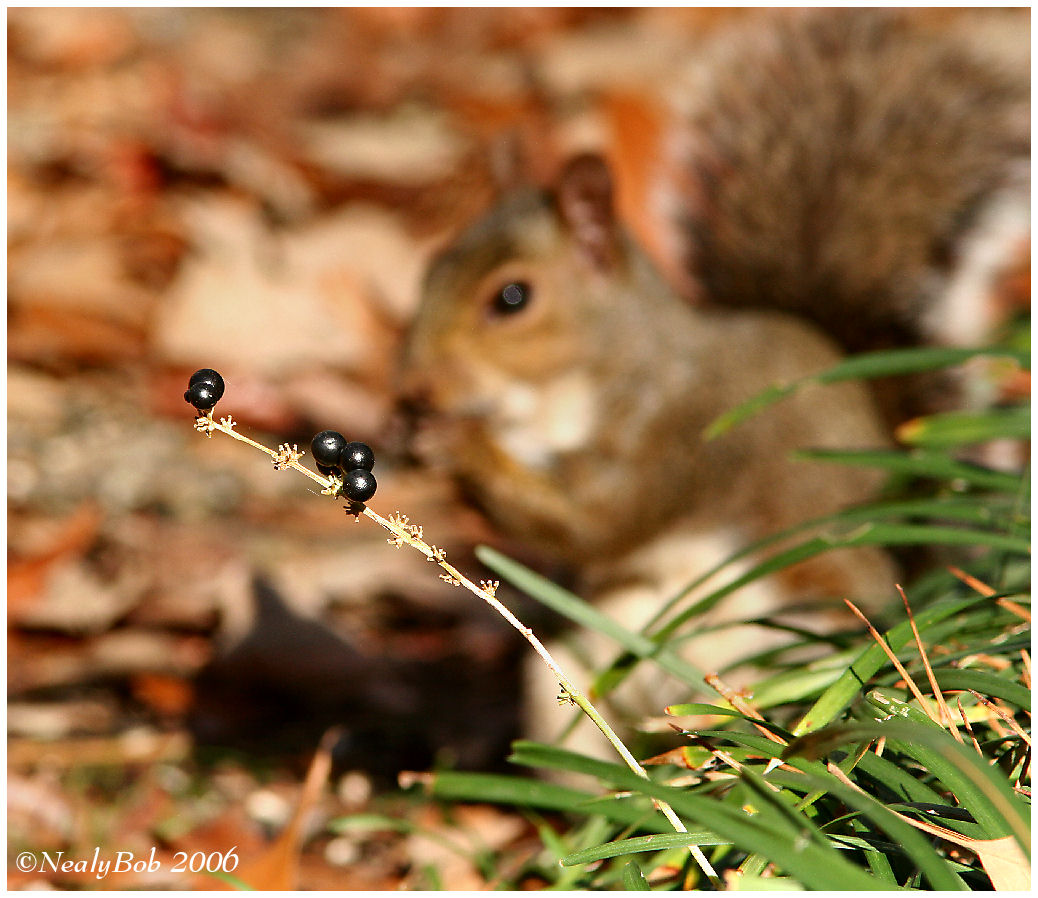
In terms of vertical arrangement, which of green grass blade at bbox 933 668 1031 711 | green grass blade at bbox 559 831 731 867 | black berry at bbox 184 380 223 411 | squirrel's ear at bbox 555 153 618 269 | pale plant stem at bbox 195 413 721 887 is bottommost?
green grass blade at bbox 559 831 731 867

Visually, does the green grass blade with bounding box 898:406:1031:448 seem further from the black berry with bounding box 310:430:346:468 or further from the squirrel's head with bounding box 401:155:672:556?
the black berry with bounding box 310:430:346:468

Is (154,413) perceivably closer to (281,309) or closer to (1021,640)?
(281,309)

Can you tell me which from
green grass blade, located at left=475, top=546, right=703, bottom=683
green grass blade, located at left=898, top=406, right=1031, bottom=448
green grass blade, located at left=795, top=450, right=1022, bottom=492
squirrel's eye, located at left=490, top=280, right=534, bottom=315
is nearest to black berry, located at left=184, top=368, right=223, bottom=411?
green grass blade, located at left=475, top=546, right=703, bottom=683

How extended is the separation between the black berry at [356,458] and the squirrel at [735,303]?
919 millimetres

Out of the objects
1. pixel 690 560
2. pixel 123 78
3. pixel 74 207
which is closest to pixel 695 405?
pixel 690 560

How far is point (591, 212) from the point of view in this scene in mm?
1549

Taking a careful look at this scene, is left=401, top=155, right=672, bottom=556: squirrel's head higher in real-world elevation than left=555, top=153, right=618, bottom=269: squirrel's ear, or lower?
lower

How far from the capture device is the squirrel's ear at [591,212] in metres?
1.52

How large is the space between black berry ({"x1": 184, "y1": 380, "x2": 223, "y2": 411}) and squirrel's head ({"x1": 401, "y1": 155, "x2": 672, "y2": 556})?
3.41 feet

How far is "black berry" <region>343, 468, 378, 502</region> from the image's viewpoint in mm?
432

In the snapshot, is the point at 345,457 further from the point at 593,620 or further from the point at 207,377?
the point at 593,620

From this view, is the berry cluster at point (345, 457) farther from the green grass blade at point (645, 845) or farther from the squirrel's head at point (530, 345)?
the squirrel's head at point (530, 345)

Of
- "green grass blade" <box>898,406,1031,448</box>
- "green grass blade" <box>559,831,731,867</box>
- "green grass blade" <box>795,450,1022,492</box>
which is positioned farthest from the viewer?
"green grass blade" <box>898,406,1031,448</box>

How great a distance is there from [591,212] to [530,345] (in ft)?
0.84
